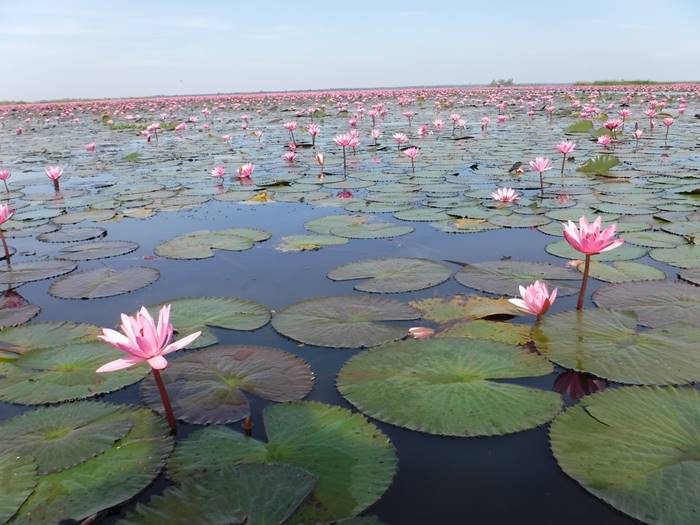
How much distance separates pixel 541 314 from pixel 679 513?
3.37ft

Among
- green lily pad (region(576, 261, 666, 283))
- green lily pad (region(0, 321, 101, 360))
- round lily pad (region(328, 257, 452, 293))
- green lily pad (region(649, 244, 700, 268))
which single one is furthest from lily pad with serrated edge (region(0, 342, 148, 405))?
green lily pad (region(649, 244, 700, 268))

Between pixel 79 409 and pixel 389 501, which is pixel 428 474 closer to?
pixel 389 501

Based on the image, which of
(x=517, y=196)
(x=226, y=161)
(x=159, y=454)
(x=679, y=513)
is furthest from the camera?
(x=226, y=161)

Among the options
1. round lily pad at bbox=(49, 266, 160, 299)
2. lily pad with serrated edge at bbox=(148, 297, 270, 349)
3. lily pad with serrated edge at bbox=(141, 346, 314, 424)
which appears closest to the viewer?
lily pad with serrated edge at bbox=(141, 346, 314, 424)

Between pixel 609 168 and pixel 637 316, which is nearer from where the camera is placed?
pixel 637 316

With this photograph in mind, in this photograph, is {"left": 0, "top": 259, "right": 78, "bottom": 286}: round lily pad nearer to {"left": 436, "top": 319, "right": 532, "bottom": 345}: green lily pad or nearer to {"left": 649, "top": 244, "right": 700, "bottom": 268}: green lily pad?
{"left": 436, "top": 319, "right": 532, "bottom": 345}: green lily pad

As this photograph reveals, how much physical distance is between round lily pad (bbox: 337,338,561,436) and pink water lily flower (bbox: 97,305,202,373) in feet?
1.88

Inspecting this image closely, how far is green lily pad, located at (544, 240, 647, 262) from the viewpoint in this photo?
2.79 m

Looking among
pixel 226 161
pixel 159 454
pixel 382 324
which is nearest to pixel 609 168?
pixel 382 324

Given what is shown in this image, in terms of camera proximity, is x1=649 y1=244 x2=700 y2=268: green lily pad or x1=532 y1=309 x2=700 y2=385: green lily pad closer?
x1=532 y1=309 x2=700 y2=385: green lily pad

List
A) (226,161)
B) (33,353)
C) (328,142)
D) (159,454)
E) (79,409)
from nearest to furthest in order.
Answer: (159,454), (79,409), (33,353), (226,161), (328,142)

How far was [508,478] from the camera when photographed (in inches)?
49.3

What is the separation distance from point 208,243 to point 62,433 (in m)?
1.95

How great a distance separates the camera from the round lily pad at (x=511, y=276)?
243 centimetres
